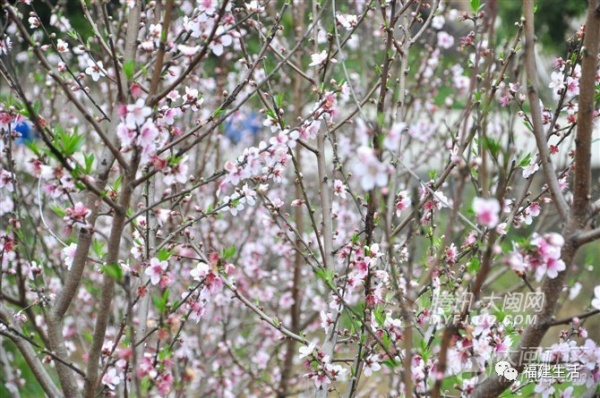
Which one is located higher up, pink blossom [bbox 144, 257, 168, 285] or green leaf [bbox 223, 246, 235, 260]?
green leaf [bbox 223, 246, 235, 260]

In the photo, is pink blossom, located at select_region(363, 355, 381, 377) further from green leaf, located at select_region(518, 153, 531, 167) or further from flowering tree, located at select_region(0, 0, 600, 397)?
green leaf, located at select_region(518, 153, 531, 167)

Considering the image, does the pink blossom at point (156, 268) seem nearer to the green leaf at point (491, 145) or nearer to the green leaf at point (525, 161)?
the green leaf at point (491, 145)

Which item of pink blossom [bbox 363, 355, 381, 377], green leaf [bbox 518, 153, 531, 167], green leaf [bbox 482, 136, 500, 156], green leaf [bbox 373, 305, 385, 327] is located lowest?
pink blossom [bbox 363, 355, 381, 377]

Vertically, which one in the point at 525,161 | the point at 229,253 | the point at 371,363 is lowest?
the point at 371,363

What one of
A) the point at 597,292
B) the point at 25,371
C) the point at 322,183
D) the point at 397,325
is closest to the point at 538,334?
the point at 597,292

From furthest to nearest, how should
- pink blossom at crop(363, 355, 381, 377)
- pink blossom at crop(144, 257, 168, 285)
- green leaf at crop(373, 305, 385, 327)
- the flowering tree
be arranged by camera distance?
pink blossom at crop(363, 355, 381, 377) < green leaf at crop(373, 305, 385, 327) < pink blossom at crop(144, 257, 168, 285) < the flowering tree

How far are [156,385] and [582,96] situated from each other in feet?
5.64

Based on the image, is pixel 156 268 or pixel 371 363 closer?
pixel 156 268

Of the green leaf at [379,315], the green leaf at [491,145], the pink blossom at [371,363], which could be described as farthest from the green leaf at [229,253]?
the green leaf at [491,145]

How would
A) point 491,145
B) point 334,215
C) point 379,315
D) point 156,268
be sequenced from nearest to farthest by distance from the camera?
1. point 491,145
2. point 156,268
3. point 379,315
4. point 334,215

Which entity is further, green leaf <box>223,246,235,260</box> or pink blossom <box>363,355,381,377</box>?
pink blossom <box>363,355,381,377</box>

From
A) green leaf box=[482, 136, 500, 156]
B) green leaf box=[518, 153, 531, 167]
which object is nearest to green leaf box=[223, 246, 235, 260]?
green leaf box=[482, 136, 500, 156]

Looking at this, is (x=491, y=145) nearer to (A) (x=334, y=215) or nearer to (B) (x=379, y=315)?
(B) (x=379, y=315)

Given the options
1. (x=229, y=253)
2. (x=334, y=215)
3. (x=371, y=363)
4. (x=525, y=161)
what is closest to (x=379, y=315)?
(x=371, y=363)
